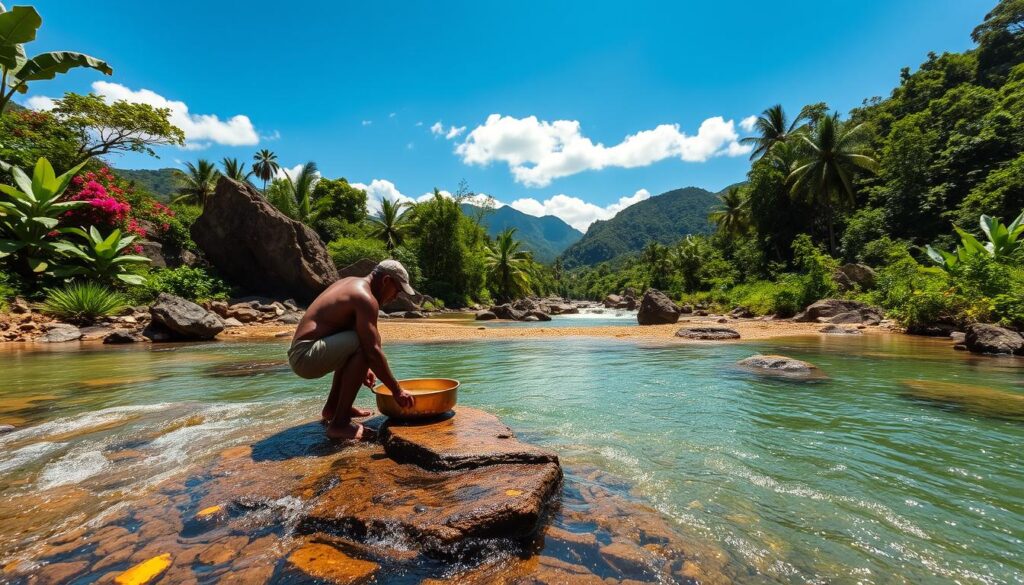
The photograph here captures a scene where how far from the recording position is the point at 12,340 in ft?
34.2

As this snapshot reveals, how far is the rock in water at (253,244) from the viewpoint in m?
19.7

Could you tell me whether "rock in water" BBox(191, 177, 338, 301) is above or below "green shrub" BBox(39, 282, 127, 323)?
above

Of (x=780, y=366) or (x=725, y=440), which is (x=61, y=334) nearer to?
(x=725, y=440)

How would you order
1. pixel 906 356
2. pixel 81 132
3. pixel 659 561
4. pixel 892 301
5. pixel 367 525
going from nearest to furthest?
pixel 659 561 < pixel 367 525 < pixel 906 356 < pixel 892 301 < pixel 81 132

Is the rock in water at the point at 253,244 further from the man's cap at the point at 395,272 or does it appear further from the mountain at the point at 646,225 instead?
the mountain at the point at 646,225

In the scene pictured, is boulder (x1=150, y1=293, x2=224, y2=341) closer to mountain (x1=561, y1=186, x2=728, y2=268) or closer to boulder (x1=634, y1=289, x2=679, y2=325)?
boulder (x1=634, y1=289, x2=679, y2=325)

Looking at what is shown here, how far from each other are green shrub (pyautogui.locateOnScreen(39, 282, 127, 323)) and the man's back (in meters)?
13.0

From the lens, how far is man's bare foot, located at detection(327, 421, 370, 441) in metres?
3.26

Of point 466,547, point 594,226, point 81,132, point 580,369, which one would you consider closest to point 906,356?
point 580,369

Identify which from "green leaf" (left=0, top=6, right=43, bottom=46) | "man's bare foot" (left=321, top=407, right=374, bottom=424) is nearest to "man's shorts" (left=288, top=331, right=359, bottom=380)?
"man's bare foot" (left=321, top=407, right=374, bottom=424)

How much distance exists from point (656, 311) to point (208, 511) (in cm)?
1912

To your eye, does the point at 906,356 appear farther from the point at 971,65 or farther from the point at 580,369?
the point at 971,65

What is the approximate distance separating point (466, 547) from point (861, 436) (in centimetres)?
362

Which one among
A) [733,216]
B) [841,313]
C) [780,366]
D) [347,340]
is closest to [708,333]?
[780,366]
